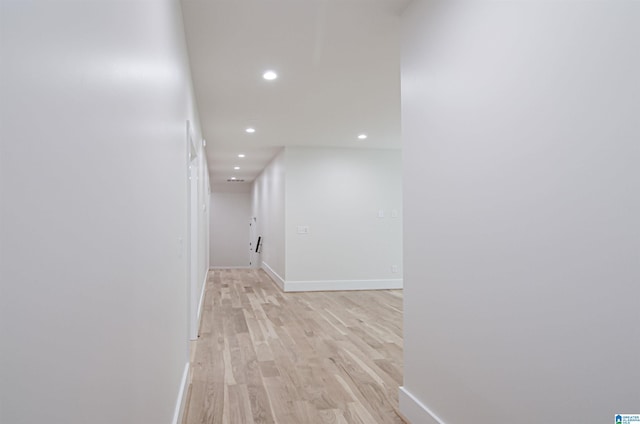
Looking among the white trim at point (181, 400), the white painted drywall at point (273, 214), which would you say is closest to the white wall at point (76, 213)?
the white trim at point (181, 400)

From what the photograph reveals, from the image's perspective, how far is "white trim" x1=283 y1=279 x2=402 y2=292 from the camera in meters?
7.11

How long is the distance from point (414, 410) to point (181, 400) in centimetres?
139

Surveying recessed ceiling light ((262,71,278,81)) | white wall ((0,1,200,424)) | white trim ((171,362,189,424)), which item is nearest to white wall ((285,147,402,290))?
recessed ceiling light ((262,71,278,81))

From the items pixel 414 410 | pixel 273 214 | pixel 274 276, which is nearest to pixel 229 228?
pixel 273 214

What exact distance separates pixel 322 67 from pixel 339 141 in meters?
3.28

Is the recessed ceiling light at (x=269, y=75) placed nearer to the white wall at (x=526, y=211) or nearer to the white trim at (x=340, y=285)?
the white wall at (x=526, y=211)

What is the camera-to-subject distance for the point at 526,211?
5.10 ft

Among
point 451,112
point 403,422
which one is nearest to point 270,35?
point 451,112

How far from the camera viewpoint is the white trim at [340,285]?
280 inches

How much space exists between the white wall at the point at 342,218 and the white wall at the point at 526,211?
483cm

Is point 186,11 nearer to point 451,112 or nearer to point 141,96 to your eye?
point 141,96

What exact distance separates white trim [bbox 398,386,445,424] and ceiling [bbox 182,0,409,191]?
7.83 feet

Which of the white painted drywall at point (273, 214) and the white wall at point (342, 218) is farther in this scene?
the white painted drywall at point (273, 214)

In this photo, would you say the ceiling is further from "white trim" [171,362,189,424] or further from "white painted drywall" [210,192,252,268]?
"white painted drywall" [210,192,252,268]
